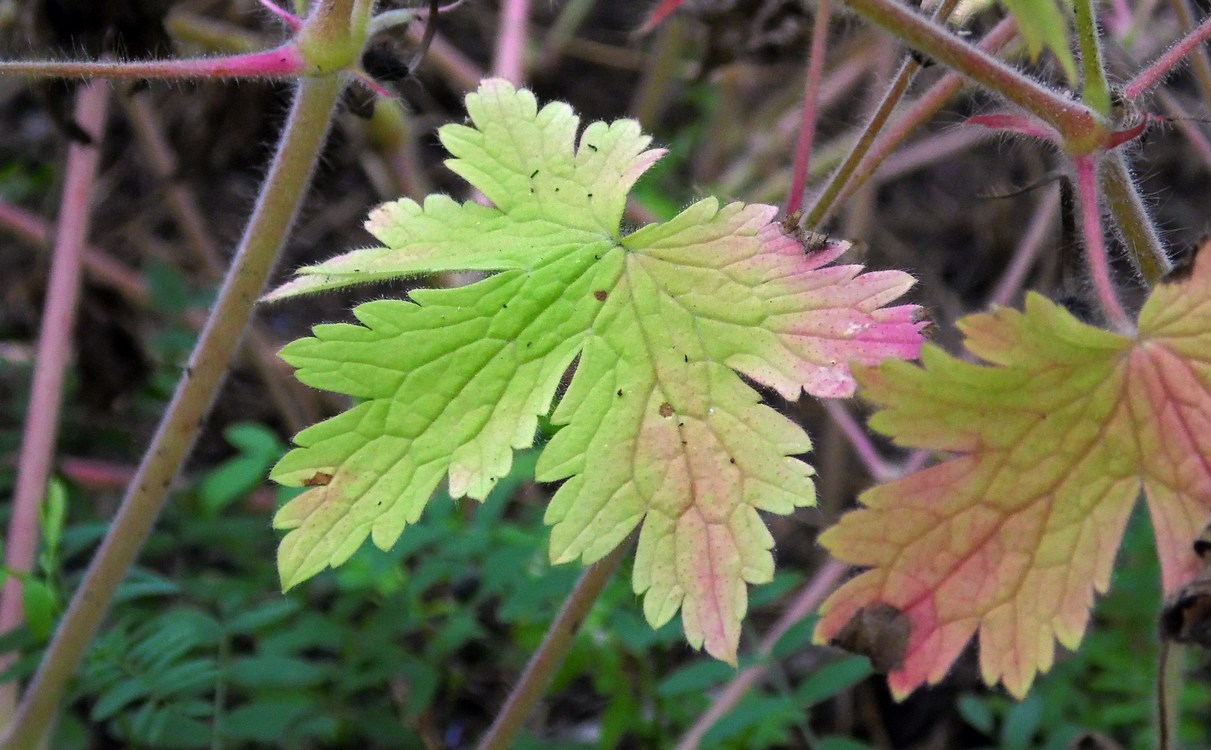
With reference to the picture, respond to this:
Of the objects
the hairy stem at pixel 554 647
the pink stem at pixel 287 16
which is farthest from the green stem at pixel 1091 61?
the pink stem at pixel 287 16

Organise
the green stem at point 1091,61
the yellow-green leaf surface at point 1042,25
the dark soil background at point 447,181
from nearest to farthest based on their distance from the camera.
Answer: the yellow-green leaf surface at point 1042,25 < the green stem at point 1091,61 < the dark soil background at point 447,181

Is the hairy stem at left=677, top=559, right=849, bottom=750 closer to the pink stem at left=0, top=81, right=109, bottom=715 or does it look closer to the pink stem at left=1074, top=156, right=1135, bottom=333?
the pink stem at left=1074, top=156, right=1135, bottom=333

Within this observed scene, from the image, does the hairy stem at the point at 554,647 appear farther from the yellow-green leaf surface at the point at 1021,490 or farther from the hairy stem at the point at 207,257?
the hairy stem at the point at 207,257

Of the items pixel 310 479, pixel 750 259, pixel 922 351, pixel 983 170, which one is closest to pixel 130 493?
pixel 310 479

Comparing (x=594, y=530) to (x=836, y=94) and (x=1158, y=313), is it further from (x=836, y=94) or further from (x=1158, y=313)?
(x=836, y=94)

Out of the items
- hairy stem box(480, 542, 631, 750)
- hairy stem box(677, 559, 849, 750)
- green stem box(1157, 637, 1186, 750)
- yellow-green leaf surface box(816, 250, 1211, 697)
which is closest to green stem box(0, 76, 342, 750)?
hairy stem box(480, 542, 631, 750)

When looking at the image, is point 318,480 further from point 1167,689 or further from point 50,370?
point 50,370
